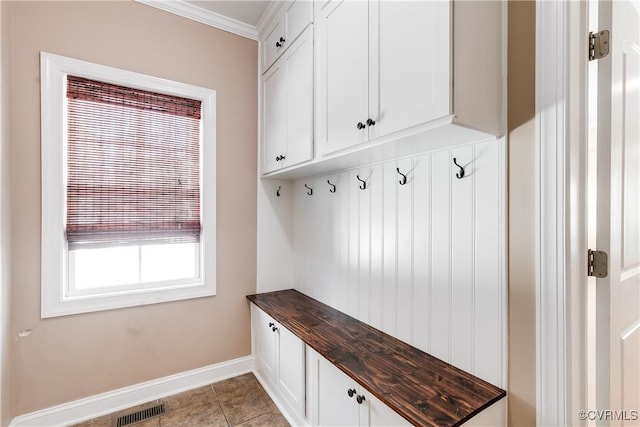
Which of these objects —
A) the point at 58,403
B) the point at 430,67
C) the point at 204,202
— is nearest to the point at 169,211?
the point at 204,202

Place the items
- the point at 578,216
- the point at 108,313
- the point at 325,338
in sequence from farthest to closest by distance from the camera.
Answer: the point at 108,313, the point at 325,338, the point at 578,216

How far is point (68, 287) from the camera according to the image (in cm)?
195

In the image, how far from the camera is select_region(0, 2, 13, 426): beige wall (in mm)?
1618

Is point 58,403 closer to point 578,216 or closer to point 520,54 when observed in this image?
point 578,216

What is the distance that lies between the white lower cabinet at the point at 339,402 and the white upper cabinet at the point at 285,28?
1.89m

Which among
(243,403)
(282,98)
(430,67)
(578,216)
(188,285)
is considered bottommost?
(243,403)

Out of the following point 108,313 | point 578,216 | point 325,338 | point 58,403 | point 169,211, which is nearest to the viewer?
point 578,216

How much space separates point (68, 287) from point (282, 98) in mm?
1852

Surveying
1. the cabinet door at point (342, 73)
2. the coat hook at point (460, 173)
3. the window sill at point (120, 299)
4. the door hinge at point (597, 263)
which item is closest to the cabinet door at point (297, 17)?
the cabinet door at point (342, 73)

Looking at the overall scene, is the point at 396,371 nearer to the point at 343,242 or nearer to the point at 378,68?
the point at 343,242

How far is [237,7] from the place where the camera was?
2.21 meters

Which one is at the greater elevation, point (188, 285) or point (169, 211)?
point (169, 211)

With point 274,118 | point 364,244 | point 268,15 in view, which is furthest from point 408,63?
point 268,15

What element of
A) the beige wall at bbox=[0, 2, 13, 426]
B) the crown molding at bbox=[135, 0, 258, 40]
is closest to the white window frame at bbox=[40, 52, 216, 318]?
the beige wall at bbox=[0, 2, 13, 426]
